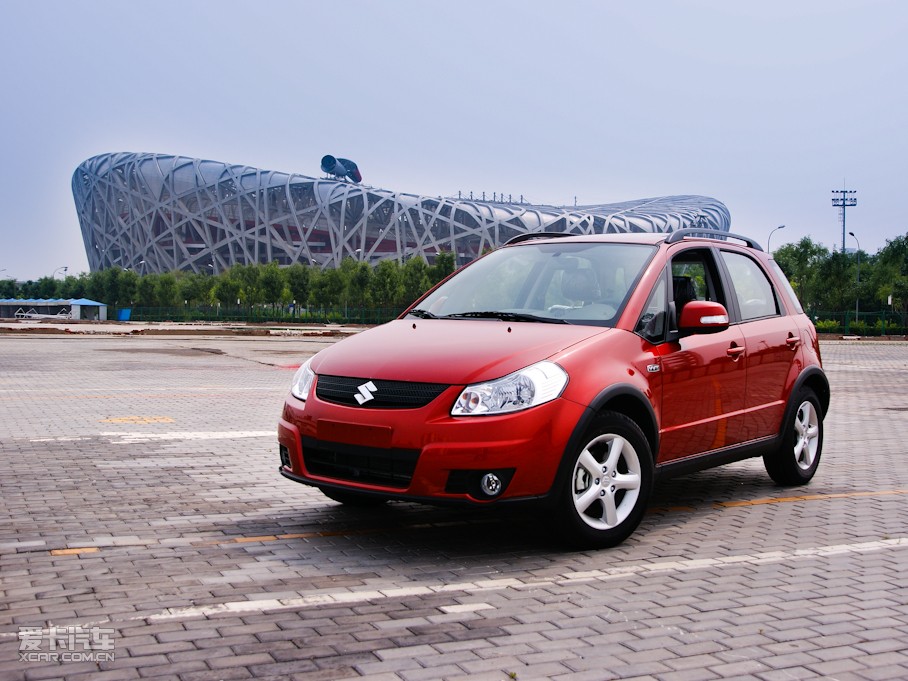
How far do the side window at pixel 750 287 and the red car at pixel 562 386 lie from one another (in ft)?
0.05

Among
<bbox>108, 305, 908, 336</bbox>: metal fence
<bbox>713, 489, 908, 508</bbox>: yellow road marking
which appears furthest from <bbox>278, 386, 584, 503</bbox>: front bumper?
<bbox>108, 305, 908, 336</bbox>: metal fence

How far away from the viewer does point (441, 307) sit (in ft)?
20.1

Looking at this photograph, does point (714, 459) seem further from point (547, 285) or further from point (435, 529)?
point (435, 529)

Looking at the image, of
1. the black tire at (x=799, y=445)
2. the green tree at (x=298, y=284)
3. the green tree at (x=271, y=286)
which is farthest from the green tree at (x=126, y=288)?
the black tire at (x=799, y=445)

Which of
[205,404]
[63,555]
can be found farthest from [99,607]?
[205,404]

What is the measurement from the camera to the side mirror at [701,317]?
558 cm

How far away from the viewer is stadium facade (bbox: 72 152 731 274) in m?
125

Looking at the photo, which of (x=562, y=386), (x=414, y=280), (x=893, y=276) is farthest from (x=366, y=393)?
(x=414, y=280)

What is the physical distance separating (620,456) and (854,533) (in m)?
1.58

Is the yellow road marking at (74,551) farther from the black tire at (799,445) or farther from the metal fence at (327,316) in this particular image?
the metal fence at (327,316)

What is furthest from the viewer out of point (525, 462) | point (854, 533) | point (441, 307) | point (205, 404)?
point (205, 404)

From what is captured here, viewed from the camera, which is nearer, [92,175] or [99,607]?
[99,607]

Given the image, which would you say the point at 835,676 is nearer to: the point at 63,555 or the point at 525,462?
the point at 525,462

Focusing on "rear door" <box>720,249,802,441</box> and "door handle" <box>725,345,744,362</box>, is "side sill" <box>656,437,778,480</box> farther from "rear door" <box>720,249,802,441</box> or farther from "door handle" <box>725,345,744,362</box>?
"door handle" <box>725,345,744,362</box>
